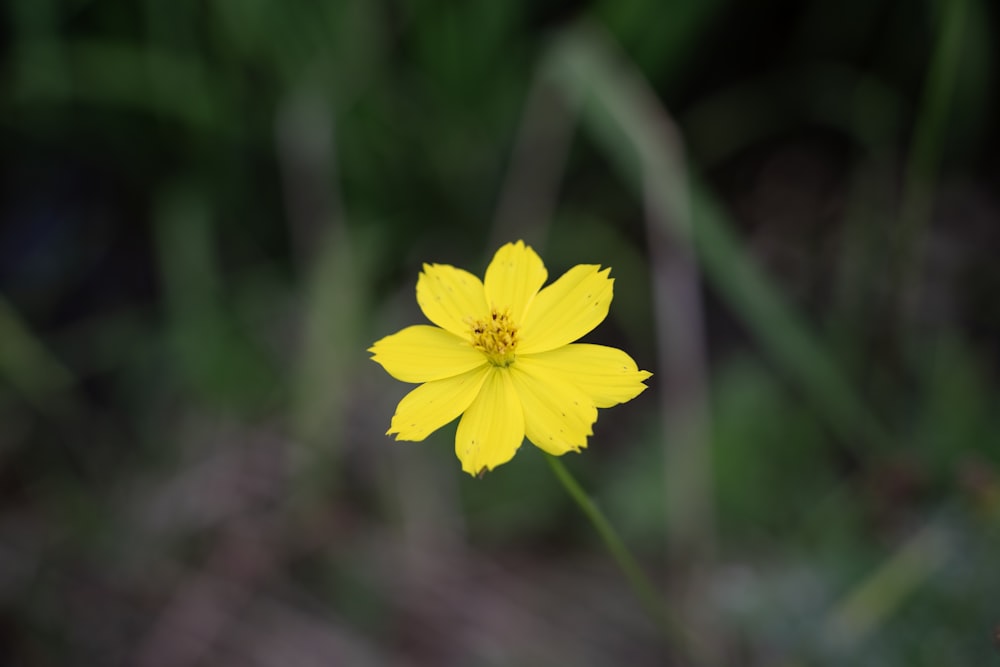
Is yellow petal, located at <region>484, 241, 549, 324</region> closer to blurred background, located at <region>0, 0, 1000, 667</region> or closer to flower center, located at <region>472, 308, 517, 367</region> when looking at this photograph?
flower center, located at <region>472, 308, 517, 367</region>

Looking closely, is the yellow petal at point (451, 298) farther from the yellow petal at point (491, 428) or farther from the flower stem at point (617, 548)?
the flower stem at point (617, 548)

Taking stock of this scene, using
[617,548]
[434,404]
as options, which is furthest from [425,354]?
[617,548]

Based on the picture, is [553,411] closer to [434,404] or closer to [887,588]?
[434,404]

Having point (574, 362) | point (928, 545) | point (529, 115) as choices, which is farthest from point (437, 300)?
point (529, 115)

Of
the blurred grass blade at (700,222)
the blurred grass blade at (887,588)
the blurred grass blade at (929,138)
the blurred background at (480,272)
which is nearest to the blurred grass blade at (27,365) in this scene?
the blurred background at (480,272)

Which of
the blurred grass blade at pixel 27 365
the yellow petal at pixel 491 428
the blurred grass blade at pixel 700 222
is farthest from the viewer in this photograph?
the blurred grass blade at pixel 27 365

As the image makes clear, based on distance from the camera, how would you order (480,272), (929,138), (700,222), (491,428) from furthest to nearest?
(480,272), (700,222), (929,138), (491,428)

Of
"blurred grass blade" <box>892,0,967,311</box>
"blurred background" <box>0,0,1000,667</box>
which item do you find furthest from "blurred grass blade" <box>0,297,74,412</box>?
"blurred grass blade" <box>892,0,967,311</box>
